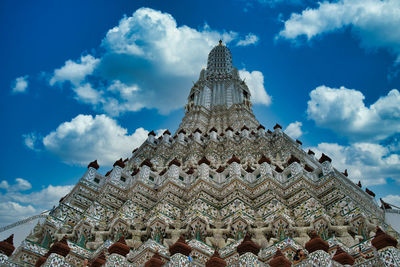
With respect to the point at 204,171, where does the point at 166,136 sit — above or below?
above

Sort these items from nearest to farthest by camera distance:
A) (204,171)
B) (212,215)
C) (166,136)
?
(212,215)
(204,171)
(166,136)

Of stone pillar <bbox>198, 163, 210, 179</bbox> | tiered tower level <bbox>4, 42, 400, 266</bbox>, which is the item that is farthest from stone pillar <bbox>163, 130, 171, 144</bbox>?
stone pillar <bbox>198, 163, 210, 179</bbox>

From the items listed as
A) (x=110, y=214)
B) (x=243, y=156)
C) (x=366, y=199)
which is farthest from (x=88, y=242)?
(x=366, y=199)

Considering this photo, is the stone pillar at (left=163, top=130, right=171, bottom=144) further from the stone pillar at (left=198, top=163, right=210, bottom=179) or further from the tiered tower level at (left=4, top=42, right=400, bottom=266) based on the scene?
the stone pillar at (left=198, top=163, right=210, bottom=179)

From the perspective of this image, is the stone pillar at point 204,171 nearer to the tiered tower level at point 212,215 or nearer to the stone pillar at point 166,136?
the tiered tower level at point 212,215

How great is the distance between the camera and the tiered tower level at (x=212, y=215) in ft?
28.9

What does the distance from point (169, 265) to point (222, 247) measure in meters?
3.19

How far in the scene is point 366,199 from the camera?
1387cm

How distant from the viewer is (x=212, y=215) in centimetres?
1173

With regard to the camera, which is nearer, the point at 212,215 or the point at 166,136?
the point at 212,215

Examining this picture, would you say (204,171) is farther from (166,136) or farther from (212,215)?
(166,136)

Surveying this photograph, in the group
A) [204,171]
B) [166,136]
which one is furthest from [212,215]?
[166,136]

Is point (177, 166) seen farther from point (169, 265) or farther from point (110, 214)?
point (169, 265)

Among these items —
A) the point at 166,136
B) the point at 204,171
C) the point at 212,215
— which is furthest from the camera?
the point at 166,136
